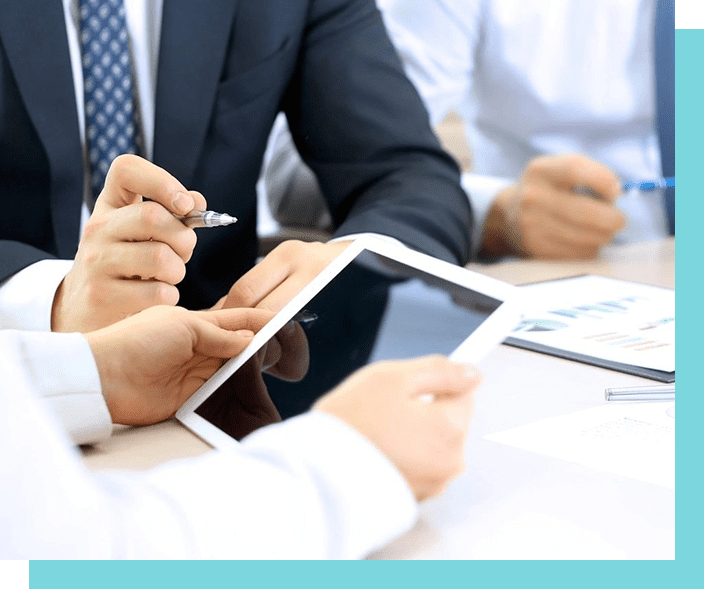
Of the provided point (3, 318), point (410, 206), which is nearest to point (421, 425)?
point (3, 318)

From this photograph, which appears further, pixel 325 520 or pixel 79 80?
pixel 79 80

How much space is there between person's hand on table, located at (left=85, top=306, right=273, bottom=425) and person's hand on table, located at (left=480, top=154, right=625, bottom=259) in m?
0.61

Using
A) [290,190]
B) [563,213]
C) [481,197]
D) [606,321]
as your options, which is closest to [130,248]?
[606,321]

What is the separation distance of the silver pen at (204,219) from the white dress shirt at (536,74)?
42.6 inches

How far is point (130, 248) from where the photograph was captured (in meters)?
0.55

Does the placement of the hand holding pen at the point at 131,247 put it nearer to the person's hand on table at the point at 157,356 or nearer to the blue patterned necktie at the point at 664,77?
the person's hand on table at the point at 157,356

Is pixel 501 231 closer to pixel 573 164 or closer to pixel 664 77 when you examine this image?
pixel 573 164

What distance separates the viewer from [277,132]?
1312 millimetres

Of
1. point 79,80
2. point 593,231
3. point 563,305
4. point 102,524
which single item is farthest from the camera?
point 593,231

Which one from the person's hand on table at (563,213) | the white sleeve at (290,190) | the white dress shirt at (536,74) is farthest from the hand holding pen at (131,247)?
the white dress shirt at (536,74)

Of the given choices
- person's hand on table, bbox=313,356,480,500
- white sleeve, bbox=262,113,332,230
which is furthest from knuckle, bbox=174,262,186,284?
white sleeve, bbox=262,113,332,230

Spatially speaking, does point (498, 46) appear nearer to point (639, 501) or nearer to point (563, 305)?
point (563, 305)

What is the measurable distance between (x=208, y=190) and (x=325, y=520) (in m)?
0.66

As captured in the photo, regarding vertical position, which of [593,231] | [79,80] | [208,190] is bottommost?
[593,231]
